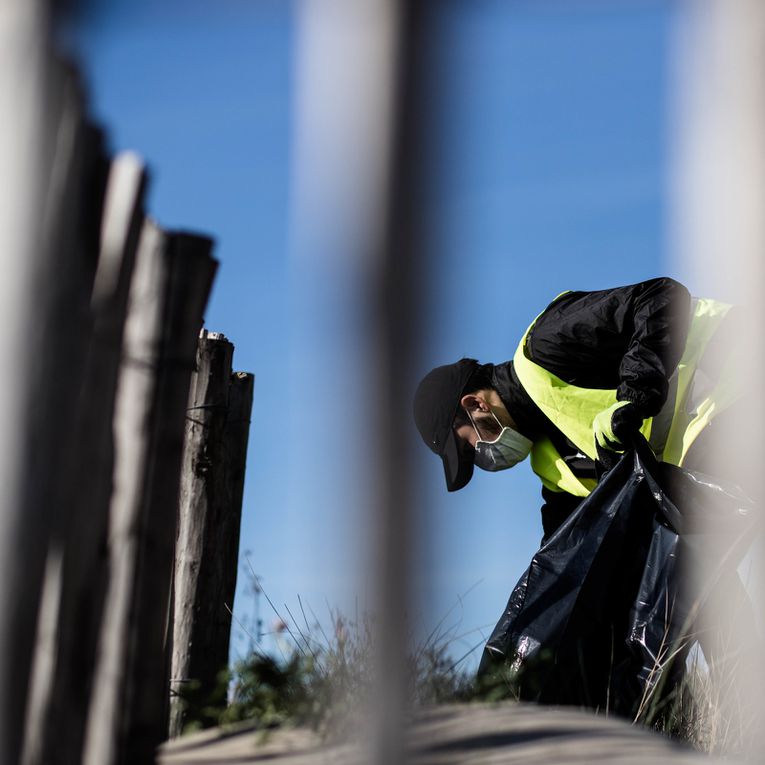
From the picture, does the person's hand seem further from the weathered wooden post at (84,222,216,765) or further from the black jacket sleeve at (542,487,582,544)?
the weathered wooden post at (84,222,216,765)

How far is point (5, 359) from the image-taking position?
1713mm

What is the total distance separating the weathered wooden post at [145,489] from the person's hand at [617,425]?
1.98m

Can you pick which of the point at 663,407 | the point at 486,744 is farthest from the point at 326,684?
the point at 663,407

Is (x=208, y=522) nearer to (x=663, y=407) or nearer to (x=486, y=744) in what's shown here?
(x=663, y=407)

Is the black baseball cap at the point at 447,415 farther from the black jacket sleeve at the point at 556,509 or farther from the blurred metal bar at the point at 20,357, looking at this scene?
the blurred metal bar at the point at 20,357

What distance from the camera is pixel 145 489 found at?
6.23ft

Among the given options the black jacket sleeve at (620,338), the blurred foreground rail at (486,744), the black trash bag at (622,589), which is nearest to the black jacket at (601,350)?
the black jacket sleeve at (620,338)

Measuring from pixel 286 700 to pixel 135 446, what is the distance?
3.26 feet

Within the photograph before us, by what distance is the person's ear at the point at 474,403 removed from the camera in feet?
15.2

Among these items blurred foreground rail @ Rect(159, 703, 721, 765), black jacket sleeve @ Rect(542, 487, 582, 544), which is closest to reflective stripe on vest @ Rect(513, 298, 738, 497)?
black jacket sleeve @ Rect(542, 487, 582, 544)

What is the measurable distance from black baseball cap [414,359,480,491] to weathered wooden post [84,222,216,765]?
2.41 metres

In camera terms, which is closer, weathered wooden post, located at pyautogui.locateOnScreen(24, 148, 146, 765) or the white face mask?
weathered wooden post, located at pyautogui.locateOnScreen(24, 148, 146, 765)

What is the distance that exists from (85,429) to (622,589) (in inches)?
91.0

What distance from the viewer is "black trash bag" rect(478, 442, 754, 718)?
11.2 ft
